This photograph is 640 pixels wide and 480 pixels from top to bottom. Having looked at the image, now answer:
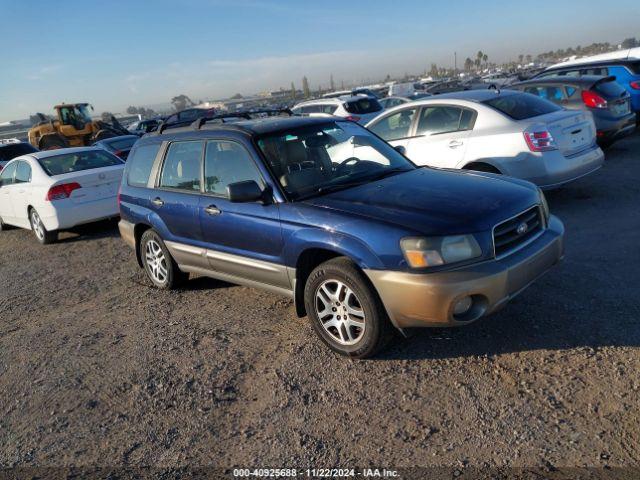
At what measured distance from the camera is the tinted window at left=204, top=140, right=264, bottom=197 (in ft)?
14.6

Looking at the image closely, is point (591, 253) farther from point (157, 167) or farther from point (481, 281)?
point (157, 167)

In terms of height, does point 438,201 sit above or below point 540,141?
above

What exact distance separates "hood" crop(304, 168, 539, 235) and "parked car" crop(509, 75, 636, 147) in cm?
622

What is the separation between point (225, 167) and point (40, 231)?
5.99 meters

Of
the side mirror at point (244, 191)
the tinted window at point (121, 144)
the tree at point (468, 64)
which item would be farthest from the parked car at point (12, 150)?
the tree at point (468, 64)

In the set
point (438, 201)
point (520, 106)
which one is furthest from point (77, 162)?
point (438, 201)

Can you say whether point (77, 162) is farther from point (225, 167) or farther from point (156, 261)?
point (225, 167)

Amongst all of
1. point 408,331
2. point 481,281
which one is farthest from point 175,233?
point 481,281

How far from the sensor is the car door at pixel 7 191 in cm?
980

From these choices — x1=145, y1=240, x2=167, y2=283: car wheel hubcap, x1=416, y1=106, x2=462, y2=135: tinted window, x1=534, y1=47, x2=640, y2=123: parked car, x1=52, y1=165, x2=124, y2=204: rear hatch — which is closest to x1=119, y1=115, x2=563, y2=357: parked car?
x1=145, y1=240, x2=167, y2=283: car wheel hubcap

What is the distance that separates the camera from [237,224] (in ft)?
14.5

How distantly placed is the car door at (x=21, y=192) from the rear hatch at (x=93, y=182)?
93 cm

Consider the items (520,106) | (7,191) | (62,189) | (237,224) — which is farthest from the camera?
(7,191)

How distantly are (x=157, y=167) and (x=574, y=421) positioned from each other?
436cm
